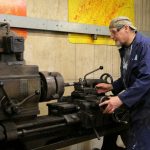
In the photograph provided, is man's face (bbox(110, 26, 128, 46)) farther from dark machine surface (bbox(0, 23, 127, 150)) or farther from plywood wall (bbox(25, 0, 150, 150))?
plywood wall (bbox(25, 0, 150, 150))

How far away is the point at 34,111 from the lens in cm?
139

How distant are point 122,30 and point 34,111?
2.65 feet

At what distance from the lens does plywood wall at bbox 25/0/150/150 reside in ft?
6.93

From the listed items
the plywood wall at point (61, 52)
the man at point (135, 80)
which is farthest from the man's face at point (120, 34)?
the plywood wall at point (61, 52)

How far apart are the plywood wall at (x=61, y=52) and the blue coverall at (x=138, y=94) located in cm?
70

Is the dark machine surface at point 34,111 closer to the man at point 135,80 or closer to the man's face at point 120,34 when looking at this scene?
the man at point 135,80

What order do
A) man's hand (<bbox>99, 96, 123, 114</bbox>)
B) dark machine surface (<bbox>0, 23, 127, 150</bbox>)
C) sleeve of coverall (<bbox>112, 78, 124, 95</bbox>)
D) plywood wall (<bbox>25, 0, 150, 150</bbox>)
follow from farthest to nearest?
1. plywood wall (<bbox>25, 0, 150, 150</bbox>)
2. sleeve of coverall (<bbox>112, 78, 124, 95</bbox>)
3. man's hand (<bbox>99, 96, 123, 114</bbox>)
4. dark machine surface (<bbox>0, 23, 127, 150</bbox>)

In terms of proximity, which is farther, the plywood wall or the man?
the plywood wall

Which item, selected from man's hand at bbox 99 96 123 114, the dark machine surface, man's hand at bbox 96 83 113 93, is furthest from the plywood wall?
man's hand at bbox 99 96 123 114

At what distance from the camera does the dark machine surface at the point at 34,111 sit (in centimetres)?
126

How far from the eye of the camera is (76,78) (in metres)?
2.43

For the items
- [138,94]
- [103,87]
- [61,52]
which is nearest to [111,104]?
[138,94]

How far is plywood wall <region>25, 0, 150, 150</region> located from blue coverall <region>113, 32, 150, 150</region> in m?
0.70

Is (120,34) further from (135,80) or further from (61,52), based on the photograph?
(61,52)
